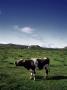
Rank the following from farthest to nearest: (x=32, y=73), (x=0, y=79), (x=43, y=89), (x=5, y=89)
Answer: (x=32, y=73) < (x=0, y=79) < (x=43, y=89) < (x=5, y=89)

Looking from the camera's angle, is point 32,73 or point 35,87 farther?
point 32,73

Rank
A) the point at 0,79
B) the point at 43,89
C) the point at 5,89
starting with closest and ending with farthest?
the point at 5,89
the point at 43,89
the point at 0,79

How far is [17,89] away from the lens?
1880cm

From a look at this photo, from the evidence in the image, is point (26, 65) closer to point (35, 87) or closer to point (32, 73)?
point (32, 73)

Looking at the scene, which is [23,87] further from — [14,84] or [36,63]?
[36,63]

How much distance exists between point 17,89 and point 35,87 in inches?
81.6

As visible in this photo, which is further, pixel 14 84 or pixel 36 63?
pixel 36 63

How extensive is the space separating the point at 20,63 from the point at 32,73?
186 cm

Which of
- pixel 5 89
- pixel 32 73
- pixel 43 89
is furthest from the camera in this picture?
pixel 32 73

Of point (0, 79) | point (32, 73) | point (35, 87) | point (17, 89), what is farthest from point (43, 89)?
point (32, 73)

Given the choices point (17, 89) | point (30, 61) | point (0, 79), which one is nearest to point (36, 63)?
point (30, 61)

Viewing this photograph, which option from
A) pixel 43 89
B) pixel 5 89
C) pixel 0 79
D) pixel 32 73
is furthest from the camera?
pixel 32 73

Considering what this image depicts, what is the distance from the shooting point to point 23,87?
19.5 meters

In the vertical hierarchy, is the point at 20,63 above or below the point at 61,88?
above
